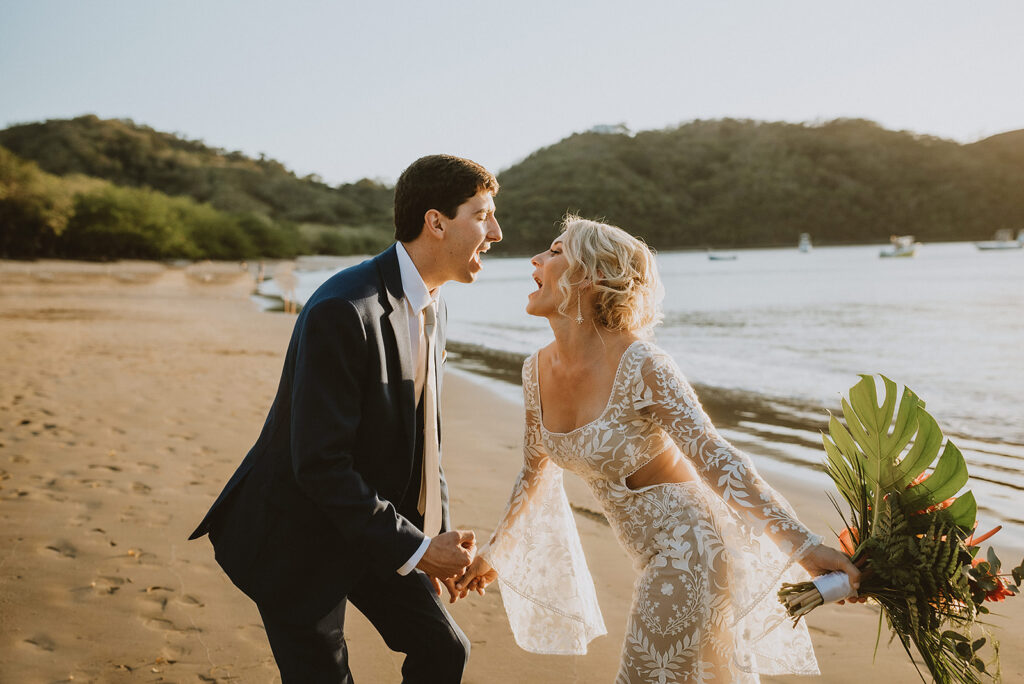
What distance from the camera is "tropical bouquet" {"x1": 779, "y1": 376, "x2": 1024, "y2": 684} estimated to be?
2.13m

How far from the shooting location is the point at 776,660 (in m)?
2.40

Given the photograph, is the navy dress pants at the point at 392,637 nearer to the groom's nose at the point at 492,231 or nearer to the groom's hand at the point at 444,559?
the groom's hand at the point at 444,559

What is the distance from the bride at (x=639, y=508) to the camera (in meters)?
2.30

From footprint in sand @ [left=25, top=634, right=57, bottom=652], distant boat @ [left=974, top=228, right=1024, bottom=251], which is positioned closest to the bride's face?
footprint in sand @ [left=25, top=634, right=57, bottom=652]

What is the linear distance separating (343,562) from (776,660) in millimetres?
1424

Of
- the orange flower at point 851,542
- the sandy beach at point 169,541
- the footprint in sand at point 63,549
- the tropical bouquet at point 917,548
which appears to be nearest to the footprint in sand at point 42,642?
the sandy beach at point 169,541

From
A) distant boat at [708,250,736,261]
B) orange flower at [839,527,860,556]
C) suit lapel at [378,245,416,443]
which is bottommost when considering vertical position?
orange flower at [839,527,860,556]

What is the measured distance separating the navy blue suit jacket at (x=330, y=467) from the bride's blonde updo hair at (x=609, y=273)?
628mm

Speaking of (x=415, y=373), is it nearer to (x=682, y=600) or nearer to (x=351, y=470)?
(x=351, y=470)

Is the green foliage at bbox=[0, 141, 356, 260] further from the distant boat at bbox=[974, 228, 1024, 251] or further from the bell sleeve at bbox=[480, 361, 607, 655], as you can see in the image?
the distant boat at bbox=[974, 228, 1024, 251]

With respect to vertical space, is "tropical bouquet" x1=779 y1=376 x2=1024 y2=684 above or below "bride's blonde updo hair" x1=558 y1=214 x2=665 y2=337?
below

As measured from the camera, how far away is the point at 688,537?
238cm

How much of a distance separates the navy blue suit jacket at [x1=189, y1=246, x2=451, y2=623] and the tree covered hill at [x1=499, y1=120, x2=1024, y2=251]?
117887mm

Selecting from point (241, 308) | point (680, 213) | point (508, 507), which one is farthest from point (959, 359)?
point (680, 213)
